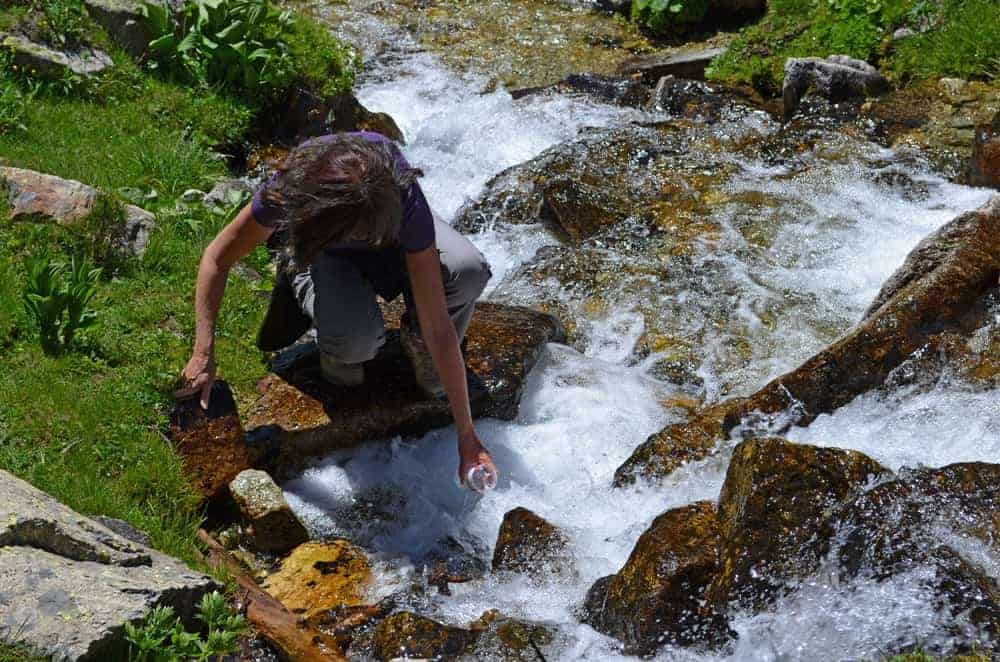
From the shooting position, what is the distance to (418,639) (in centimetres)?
420

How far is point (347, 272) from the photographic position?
4.79 metres

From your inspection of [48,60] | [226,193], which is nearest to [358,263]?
[226,193]

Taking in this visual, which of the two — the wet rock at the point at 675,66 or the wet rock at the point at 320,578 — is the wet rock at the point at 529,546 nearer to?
the wet rock at the point at 320,578

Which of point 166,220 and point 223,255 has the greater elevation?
point 223,255

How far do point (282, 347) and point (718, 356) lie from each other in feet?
8.73

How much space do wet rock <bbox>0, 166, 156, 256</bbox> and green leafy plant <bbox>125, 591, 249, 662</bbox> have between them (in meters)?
3.05

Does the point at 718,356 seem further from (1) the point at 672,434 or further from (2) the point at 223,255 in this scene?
(2) the point at 223,255

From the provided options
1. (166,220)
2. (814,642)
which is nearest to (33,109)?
(166,220)

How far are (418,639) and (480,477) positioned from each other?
2.30 feet

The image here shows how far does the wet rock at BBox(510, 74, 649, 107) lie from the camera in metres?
10.3

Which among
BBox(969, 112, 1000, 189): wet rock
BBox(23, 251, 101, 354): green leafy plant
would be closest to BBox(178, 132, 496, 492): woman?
BBox(23, 251, 101, 354): green leafy plant

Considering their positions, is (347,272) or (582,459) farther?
(582,459)

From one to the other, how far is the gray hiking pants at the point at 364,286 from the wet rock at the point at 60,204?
174 cm

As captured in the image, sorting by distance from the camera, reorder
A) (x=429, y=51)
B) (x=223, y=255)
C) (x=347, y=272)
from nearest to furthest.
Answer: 1. (x=223, y=255)
2. (x=347, y=272)
3. (x=429, y=51)
